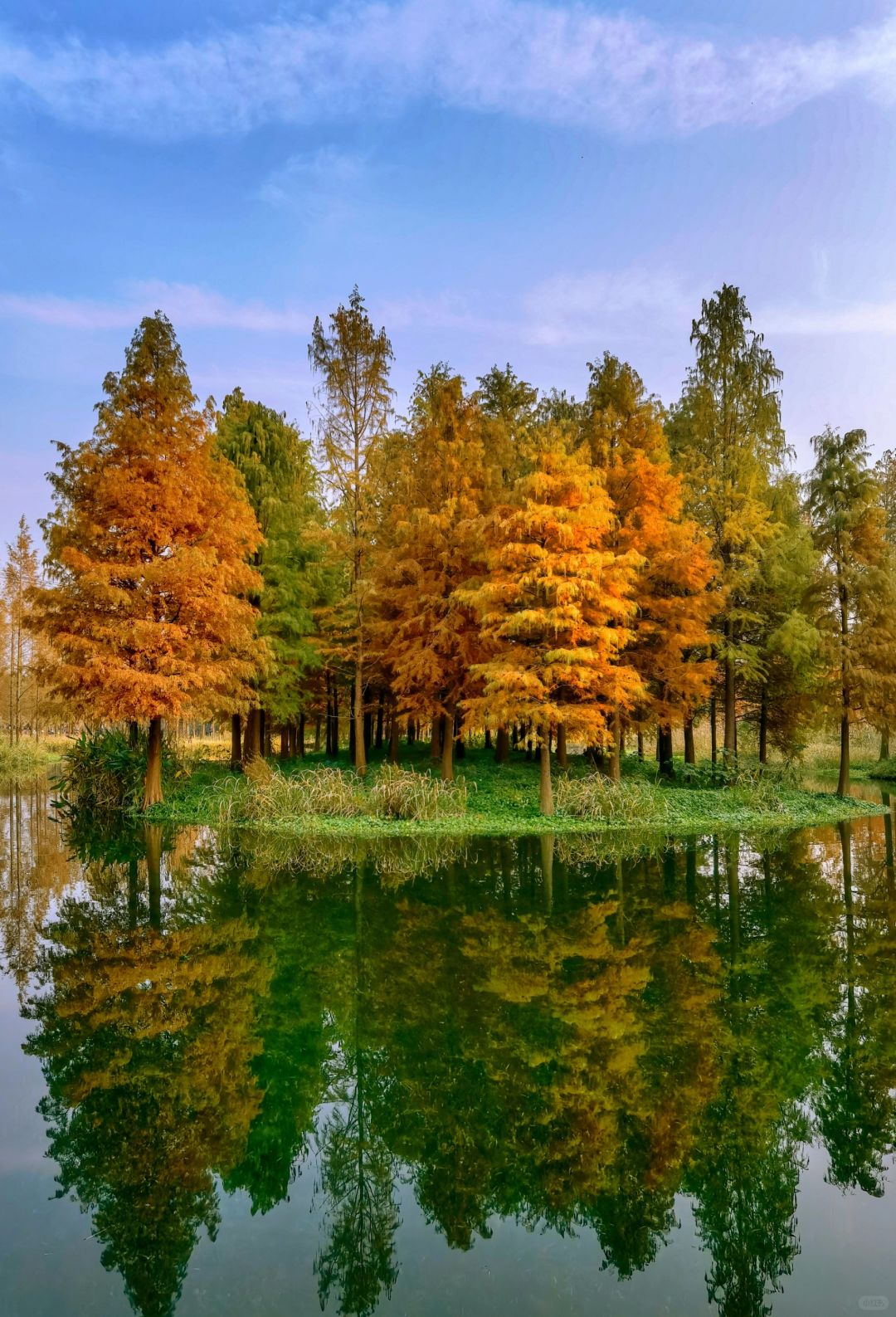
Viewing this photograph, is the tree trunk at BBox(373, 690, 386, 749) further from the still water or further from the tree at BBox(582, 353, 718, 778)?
the still water

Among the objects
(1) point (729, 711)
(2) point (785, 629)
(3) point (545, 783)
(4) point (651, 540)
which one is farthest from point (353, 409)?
(1) point (729, 711)

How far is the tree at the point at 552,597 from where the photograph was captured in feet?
57.4

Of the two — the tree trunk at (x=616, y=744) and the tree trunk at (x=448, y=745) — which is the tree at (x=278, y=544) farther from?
the tree trunk at (x=616, y=744)

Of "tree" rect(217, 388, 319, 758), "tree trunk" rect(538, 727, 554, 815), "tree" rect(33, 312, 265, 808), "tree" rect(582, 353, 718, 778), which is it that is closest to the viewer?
"tree" rect(33, 312, 265, 808)

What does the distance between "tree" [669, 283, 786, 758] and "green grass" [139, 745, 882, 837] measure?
145 inches

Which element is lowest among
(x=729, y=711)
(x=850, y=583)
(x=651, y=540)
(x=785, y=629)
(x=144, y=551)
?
(x=729, y=711)

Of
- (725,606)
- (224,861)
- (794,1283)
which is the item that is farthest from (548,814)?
(794,1283)

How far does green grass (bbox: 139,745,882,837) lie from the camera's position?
17188mm

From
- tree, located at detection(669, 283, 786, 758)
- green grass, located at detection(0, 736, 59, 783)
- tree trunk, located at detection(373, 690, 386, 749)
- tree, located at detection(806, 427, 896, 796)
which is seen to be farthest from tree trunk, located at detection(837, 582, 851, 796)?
green grass, located at detection(0, 736, 59, 783)

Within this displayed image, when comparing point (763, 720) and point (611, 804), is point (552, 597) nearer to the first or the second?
point (611, 804)

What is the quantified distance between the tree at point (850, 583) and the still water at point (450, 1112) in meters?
15.2

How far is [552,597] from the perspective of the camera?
704 inches

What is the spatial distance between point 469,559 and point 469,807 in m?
6.86

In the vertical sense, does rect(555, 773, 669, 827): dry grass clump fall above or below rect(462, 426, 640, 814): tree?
below
